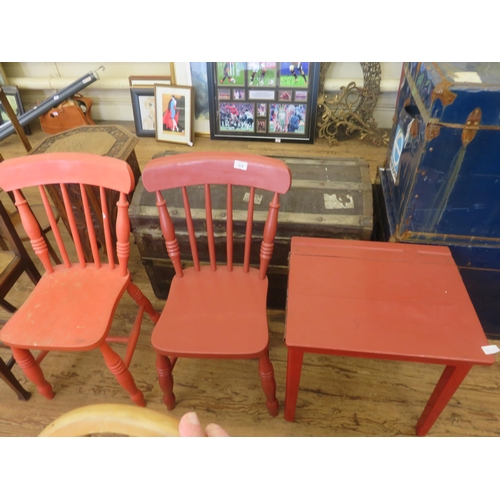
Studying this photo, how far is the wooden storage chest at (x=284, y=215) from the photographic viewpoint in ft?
5.17

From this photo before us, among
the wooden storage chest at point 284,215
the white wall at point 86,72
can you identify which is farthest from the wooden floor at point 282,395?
the white wall at point 86,72

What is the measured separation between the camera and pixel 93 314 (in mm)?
1350

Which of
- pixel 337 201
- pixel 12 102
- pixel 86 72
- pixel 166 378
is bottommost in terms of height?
pixel 166 378

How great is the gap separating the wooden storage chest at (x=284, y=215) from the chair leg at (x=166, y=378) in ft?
1.67

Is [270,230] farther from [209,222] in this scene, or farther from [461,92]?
[461,92]

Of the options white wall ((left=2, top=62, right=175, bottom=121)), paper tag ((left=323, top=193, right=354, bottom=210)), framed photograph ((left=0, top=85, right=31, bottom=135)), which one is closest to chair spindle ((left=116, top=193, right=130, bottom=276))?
paper tag ((left=323, top=193, right=354, bottom=210))

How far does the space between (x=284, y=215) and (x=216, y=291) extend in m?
0.44

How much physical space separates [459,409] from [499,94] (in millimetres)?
1200

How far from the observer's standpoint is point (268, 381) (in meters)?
1.39

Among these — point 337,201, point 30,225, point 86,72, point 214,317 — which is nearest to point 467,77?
point 337,201

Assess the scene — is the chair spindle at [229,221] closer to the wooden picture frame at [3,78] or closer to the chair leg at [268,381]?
the chair leg at [268,381]

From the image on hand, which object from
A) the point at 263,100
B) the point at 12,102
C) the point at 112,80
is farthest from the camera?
the point at 12,102

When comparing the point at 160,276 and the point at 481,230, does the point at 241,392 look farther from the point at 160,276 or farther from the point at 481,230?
the point at 481,230
